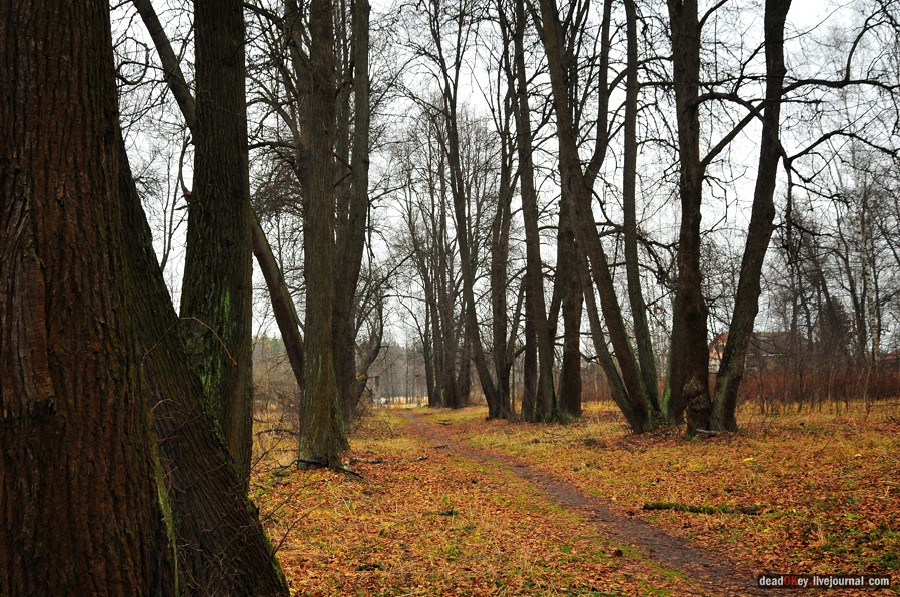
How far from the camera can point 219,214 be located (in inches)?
169

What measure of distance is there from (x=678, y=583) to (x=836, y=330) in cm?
1861

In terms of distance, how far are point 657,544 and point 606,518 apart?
0.99 m

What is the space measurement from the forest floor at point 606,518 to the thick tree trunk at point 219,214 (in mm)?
727

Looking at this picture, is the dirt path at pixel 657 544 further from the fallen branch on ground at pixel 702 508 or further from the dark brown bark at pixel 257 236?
the dark brown bark at pixel 257 236

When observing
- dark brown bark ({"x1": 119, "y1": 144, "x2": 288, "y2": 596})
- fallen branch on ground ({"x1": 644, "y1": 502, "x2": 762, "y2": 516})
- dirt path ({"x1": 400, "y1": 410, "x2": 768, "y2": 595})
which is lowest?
dirt path ({"x1": 400, "y1": 410, "x2": 768, "y2": 595})

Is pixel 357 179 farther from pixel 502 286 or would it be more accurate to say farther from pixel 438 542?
pixel 502 286

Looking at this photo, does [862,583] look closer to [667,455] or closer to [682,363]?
[667,455]

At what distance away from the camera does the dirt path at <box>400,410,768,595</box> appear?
157 inches

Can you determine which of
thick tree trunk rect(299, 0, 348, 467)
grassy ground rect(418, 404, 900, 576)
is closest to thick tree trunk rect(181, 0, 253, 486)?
thick tree trunk rect(299, 0, 348, 467)

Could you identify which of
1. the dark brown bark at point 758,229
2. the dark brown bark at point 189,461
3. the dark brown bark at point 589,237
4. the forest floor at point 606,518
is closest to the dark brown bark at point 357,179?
the forest floor at point 606,518

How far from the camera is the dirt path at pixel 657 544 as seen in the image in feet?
13.1

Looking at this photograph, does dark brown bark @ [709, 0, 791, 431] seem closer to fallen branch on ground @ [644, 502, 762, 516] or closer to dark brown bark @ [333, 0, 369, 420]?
fallen branch on ground @ [644, 502, 762, 516]

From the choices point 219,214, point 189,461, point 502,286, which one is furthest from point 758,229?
point 502,286

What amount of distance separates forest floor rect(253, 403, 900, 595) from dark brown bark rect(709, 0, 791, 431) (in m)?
0.65
